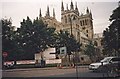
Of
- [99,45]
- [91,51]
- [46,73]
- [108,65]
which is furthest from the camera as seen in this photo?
[99,45]

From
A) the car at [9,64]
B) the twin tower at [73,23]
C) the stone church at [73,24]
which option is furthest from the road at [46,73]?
the twin tower at [73,23]

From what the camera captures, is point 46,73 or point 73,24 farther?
point 73,24

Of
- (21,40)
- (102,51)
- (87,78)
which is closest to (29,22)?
(21,40)

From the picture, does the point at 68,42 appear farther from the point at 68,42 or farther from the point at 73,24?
the point at 73,24

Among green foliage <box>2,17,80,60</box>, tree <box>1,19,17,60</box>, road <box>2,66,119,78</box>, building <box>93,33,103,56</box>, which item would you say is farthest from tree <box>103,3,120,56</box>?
tree <box>1,19,17,60</box>

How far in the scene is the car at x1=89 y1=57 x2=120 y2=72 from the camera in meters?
9.69

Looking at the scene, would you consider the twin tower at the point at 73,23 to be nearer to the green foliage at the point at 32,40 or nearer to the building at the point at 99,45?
the green foliage at the point at 32,40

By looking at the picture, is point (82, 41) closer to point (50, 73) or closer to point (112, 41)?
point (112, 41)

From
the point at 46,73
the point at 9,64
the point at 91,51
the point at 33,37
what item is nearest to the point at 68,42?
the point at 91,51

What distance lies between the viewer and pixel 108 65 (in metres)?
9.74

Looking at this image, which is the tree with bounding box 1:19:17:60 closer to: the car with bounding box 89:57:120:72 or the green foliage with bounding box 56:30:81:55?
the green foliage with bounding box 56:30:81:55

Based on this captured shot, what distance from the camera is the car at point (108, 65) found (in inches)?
381

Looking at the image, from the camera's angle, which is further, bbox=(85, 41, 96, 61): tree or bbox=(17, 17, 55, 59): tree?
bbox=(17, 17, 55, 59): tree

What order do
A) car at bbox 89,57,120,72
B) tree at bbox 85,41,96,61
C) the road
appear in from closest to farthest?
1. car at bbox 89,57,120,72
2. the road
3. tree at bbox 85,41,96,61
